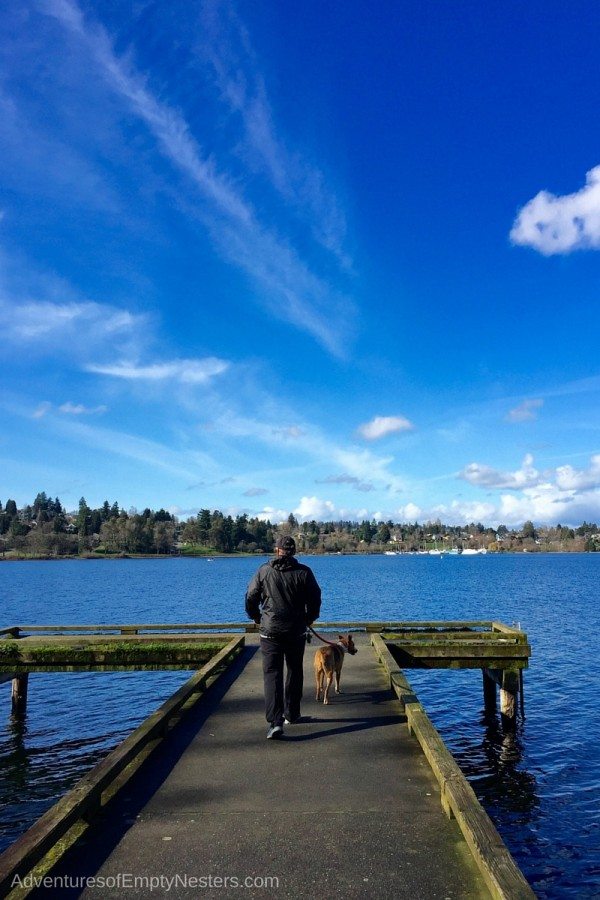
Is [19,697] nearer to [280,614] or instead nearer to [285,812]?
[280,614]

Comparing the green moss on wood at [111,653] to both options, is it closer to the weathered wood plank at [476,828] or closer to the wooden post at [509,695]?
the wooden post at [509,695]

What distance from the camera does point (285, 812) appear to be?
6.11 meters

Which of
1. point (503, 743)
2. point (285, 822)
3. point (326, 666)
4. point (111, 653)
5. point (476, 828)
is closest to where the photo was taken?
point (476, 828)

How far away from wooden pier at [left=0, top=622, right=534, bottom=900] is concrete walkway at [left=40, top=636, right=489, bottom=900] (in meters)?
0.02

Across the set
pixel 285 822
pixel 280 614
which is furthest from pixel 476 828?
pixel 280 614

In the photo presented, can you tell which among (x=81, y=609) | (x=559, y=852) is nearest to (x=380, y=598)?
(x=81, y=609)

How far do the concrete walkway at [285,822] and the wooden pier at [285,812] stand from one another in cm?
2

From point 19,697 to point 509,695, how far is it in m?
15.0

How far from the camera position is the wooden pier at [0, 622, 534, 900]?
4918 millimetres

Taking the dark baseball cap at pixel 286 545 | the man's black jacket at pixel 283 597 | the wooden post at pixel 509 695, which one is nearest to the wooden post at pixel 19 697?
the man's black jacket at pixel 283 597

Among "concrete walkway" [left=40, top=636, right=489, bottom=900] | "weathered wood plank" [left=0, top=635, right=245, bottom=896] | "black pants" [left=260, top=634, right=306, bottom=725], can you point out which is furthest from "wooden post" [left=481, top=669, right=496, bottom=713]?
"weathered wood plank" [left=0, top=635, right=245, bottom=896]

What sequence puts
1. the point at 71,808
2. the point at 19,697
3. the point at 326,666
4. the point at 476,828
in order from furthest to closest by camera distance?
1. the point at 19,697
2. the point at 326,666
3. the point at 71,808
4. the point at 476,828

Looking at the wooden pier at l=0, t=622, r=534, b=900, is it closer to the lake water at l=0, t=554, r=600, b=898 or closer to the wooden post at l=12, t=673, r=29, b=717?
the lake water at l=0, t=554, r=600, b=898

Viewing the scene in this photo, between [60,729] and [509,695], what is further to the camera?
[60,729]
